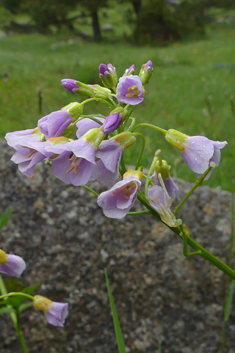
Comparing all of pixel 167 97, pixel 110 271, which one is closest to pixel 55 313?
pixel 110 271

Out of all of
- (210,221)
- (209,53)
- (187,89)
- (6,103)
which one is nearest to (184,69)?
(187,89)

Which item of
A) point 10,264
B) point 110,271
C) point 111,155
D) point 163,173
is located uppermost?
point 111,155

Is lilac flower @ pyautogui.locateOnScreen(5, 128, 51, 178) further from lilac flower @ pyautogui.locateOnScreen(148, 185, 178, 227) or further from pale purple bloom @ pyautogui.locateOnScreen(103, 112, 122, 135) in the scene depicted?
lilac flower @ pyautogui.locateOnScreen(148, 185, 178, 227)

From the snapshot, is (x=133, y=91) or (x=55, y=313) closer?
(x=133, y=91)

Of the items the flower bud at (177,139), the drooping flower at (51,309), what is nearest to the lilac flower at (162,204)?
the flower bud at (177,139)

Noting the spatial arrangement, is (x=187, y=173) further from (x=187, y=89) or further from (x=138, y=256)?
(x=187, y=89)

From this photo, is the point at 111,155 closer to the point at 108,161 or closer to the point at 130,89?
the point at 108,161

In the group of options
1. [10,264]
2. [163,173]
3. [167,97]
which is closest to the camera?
[163,173]
